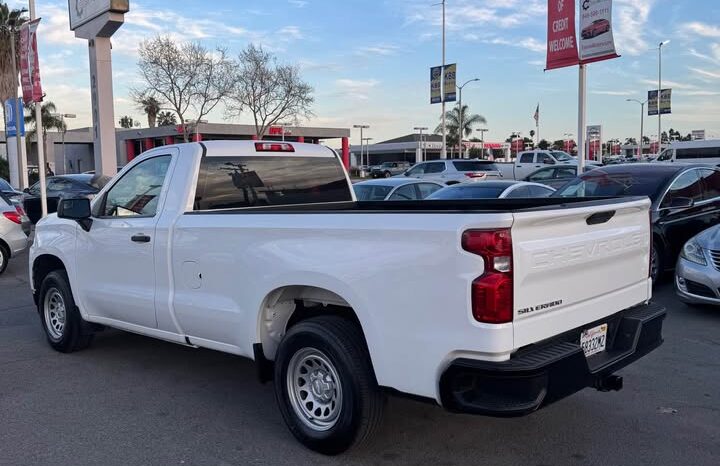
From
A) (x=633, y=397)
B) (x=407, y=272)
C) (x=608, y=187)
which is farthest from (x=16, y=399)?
(x=608, y=187)

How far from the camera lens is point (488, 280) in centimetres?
318

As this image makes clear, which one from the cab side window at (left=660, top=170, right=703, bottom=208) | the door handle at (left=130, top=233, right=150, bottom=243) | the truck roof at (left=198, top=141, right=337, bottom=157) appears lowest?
the door handle at (left=130, top=233, right=150, bottom=243)

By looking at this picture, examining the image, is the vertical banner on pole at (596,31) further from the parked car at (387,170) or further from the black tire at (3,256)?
the parked car at (387,170)

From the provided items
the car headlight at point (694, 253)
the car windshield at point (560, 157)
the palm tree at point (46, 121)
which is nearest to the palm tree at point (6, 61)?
the palm tree at point (46, 121)

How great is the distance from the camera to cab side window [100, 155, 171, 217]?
208 inches

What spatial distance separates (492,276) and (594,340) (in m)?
1.10

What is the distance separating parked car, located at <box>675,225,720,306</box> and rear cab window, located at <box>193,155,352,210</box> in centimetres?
414

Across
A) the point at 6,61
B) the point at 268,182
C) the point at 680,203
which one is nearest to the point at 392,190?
the point at 680,203

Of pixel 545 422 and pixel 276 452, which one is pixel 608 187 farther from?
pixel 276 452

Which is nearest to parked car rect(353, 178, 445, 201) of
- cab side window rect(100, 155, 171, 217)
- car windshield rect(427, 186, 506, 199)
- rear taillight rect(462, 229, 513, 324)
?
car windshield rect(427, 186, 506, 199)

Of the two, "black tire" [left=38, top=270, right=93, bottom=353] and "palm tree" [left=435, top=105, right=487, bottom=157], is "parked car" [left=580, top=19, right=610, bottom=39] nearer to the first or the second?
"black tire" [left=38, top=270, right=93, bottom=353]

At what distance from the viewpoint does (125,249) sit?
5359 millimetres

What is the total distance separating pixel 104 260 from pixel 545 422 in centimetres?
380

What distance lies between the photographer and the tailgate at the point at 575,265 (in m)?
3.29
